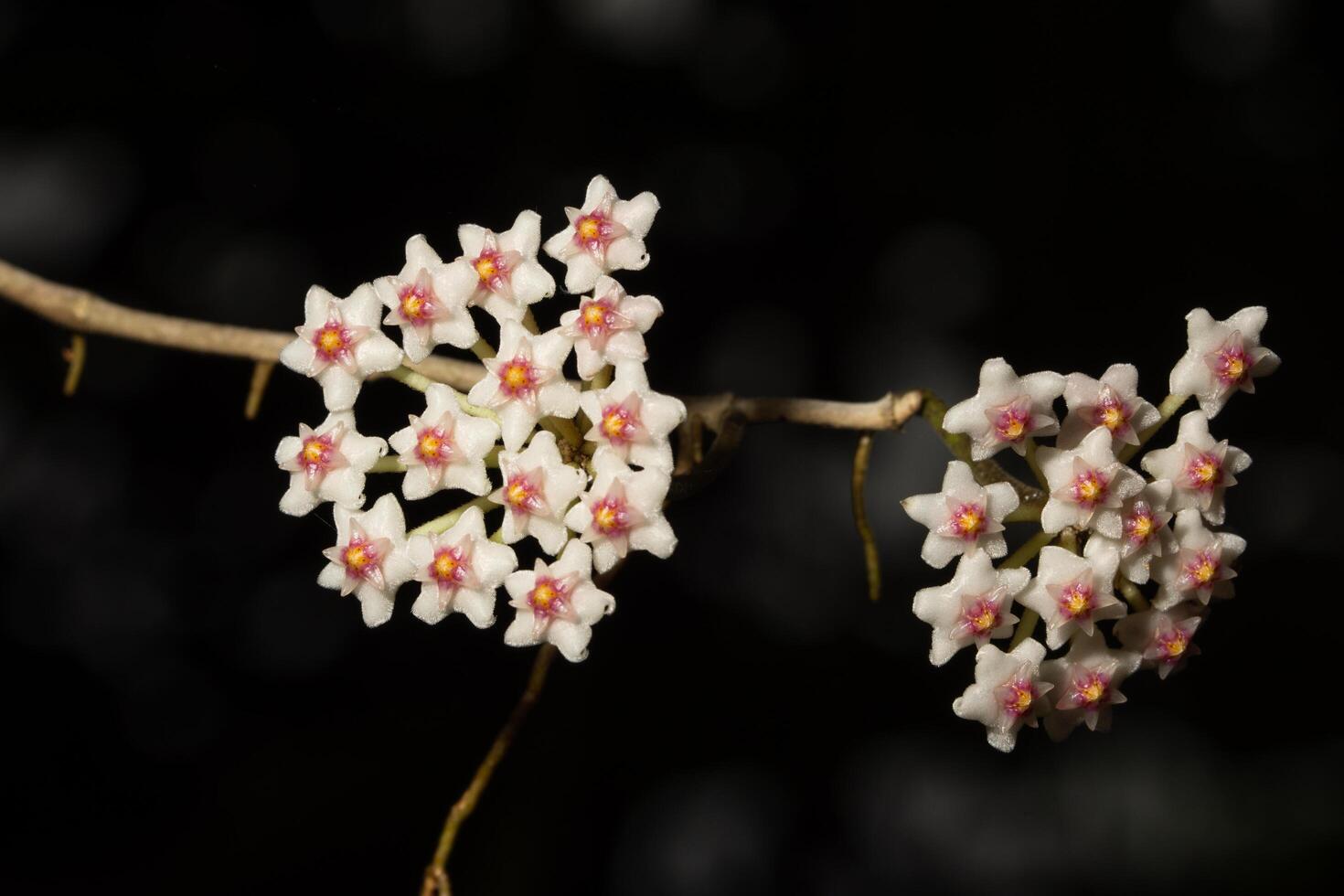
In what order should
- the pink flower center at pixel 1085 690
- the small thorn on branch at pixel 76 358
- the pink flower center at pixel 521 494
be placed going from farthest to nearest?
the small thorn on branch at pixel 76 358 → the pink flower center at pixel 1085 690 → the pink flower center at pixel 521 494

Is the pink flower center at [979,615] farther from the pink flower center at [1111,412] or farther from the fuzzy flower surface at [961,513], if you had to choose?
the pink flower center at [1111,412]

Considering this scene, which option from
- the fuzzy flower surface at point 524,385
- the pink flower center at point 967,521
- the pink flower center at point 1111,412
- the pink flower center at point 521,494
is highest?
the pink flower center at point 1111,412

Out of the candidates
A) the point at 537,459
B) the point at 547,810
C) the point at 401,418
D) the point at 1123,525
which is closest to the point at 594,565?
the point at 537,459

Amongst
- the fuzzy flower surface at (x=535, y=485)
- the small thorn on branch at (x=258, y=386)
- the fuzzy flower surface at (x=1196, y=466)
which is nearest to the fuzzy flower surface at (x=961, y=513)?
the fuzzy flower surface at (x=1196, y=466)

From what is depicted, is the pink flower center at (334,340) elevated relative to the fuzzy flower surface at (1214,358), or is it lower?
lower

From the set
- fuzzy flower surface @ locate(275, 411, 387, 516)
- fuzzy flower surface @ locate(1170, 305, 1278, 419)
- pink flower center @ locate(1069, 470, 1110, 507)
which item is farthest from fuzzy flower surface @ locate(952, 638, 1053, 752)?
fuzzy flower surface @ locate(275, 411, 387, 516)

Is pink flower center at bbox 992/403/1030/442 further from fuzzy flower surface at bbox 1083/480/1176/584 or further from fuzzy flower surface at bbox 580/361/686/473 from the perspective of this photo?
fuzzy flower surface at bbox 580/361/686/473
